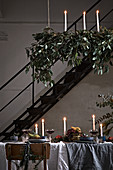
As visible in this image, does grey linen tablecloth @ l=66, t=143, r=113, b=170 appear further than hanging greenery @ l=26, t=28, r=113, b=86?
Yes

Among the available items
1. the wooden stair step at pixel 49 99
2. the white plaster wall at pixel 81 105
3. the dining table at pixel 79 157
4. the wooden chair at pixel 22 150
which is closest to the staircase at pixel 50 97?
the wooden stair step at pixel 49 99

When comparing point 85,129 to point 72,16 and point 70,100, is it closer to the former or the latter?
point 70,100

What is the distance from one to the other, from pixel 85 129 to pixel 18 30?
3376 mm

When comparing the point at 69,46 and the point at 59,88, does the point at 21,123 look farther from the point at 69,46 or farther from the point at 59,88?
the point at 69,46

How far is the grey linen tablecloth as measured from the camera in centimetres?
358

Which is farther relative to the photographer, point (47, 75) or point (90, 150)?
point (90, 150)

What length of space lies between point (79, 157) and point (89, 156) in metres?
0.12

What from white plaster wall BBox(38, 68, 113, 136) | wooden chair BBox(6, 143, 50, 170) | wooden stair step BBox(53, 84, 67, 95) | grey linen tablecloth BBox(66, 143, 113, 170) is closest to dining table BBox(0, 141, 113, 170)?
grey linen tablecloth BBox(66, 143, 113, 170)

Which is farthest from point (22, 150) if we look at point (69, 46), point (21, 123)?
point (21, 123)

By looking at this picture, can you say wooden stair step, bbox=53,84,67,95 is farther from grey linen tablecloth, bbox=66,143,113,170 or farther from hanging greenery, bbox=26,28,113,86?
hanging greenery, bbox=26,28,113,86

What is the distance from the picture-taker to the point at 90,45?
3.30 metres

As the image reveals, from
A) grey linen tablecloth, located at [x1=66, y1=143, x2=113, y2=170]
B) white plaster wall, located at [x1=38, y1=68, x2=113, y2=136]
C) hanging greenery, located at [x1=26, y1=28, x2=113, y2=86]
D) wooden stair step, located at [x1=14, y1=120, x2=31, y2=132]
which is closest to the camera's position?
hanging greenery, located at [x1=26, y1=28, x2=113, y2=86]

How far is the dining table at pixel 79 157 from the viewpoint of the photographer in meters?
3.58

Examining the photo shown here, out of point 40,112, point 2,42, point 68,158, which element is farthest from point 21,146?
point 2,42
